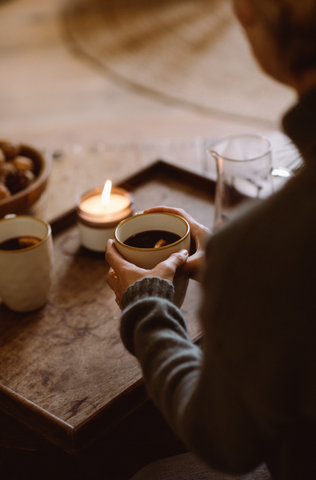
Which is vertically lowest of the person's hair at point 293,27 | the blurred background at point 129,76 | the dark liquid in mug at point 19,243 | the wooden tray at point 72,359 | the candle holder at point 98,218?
the blurred background at point 129,76

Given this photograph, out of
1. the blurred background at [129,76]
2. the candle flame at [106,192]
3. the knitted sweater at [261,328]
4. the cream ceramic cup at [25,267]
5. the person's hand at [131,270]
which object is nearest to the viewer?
the knitted sweater at [261,328]

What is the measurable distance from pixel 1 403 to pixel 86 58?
11.2 feet

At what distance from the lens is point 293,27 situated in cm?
39

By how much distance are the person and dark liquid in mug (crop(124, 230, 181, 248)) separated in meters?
0.27

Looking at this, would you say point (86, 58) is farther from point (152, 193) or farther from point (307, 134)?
point (307, 134)

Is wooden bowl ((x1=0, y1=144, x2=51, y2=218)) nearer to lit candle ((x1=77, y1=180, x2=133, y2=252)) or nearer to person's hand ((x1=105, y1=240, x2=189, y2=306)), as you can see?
lit candle ((x1=77, y1=180, x2=133, y2=252))

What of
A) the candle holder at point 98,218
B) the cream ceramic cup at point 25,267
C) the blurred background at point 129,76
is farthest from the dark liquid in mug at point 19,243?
the blurred background at point 129,76

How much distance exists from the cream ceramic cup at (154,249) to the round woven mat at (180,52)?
218 centimetres

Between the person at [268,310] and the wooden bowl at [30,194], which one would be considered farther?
the wooden bowl at [30,194]

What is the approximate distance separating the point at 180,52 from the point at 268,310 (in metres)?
3.59

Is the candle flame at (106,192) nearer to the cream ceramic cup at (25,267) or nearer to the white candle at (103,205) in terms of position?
the white candle at (103,205)

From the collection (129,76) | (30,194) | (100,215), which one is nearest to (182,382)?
(100,215)

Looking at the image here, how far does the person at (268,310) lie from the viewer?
1.20ft

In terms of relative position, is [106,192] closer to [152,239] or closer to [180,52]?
[152,239]
